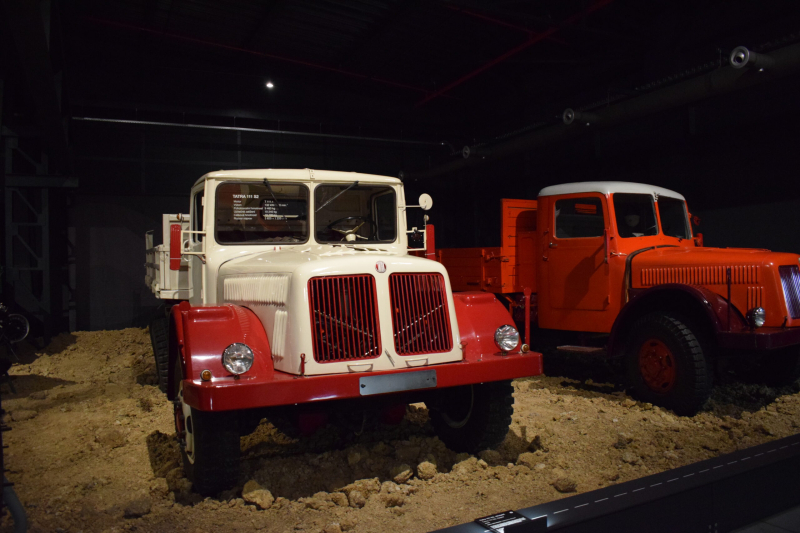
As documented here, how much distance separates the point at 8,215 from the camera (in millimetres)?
7477

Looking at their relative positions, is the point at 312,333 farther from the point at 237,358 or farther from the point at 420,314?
the point at 420,314

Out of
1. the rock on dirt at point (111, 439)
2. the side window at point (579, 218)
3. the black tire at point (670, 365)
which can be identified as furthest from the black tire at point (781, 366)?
the rock on dirt at point (111, 439)

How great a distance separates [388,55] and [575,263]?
5.59m

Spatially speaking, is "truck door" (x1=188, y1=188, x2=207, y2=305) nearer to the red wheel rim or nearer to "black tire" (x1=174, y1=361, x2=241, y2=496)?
"black tire" (x1=174, y1=361, x2=241, y2=496)

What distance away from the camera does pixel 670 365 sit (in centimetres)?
457

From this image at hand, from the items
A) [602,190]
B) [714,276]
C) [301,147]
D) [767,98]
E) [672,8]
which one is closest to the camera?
[714,276]

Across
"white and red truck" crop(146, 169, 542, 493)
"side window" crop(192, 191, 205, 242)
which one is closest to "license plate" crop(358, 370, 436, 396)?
"white and red truck" crop(146, 169, 542, 493)

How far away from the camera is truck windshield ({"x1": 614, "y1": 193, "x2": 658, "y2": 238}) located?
542 cm

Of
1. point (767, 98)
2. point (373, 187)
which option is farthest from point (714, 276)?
point (767, 98)

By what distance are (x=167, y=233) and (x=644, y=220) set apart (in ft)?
15.8

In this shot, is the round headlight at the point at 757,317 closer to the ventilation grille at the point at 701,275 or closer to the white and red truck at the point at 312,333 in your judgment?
the ventilation grille at the point at 701,275

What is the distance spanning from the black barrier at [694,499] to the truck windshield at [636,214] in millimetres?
3034

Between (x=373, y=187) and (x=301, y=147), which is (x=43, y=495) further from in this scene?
(x=301, y=147)

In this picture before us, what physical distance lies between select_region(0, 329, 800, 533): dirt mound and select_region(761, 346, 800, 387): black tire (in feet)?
0.41
